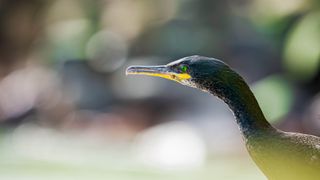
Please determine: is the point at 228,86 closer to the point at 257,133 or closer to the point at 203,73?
the point at 203,73

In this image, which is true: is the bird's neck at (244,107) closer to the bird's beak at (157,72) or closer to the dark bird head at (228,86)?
the dark bird head at (228,86)

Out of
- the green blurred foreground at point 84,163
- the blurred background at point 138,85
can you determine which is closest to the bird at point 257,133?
the green blurred foreground at point 84,163

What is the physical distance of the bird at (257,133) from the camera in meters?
5.04

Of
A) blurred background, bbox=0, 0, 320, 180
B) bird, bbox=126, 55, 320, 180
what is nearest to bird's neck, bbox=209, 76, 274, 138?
bird, bbox=126, 55, 320, 180

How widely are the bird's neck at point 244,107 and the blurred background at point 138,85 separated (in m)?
4.36

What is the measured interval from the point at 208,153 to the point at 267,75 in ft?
4.45

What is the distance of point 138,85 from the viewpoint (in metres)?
12.5

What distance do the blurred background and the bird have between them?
4.32m

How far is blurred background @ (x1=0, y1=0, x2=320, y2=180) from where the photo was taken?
10664 mm

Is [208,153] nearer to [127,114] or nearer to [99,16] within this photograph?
[127,114]

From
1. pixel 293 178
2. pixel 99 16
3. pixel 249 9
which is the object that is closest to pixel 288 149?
pixel 293 178

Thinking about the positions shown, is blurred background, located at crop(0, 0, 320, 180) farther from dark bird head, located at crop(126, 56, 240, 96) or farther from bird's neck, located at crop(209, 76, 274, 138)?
bird's neck, located at crop(209, 76, 274, 138)

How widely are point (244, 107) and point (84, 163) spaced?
221 inches

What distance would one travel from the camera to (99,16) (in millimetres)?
13859
